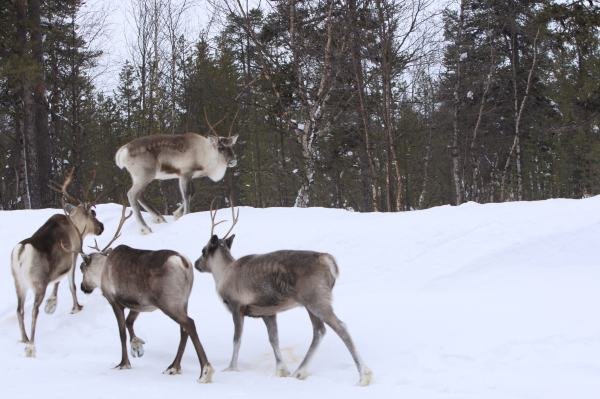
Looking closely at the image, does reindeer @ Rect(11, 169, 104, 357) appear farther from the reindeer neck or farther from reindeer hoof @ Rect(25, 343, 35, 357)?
the reindeer neck

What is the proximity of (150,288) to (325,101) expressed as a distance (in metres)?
9.32

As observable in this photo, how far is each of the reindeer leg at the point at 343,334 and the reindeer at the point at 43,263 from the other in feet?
10.1

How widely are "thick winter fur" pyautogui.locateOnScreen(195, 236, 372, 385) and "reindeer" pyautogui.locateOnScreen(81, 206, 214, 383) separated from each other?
41 centimetres

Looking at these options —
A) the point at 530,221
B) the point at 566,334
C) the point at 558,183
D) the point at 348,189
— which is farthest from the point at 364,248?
the point at 558,183

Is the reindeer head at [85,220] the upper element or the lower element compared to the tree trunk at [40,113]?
lower

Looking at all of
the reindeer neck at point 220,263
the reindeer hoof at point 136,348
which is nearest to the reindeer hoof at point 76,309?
the reindeer hoof at point 136,348

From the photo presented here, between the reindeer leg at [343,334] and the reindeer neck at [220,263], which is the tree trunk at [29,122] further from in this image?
the reindeer leg at [343,334]

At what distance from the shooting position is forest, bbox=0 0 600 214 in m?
14.2

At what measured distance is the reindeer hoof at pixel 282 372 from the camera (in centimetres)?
536

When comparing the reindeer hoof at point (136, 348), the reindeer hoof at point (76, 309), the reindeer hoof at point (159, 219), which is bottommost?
the reindeer hoof at point (136, 348)

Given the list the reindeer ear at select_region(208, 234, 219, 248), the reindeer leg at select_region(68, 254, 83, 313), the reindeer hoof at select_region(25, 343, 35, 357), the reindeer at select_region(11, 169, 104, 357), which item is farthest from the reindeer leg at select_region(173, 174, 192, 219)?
the reindeer hoof at select_region(25, 343, 35, 357)

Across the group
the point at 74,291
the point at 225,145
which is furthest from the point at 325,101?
→ the point at 74,291

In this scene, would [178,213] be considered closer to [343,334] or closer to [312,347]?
[312,347]

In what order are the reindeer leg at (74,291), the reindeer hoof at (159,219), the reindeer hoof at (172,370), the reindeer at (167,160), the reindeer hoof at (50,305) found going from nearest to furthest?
the reindeer hoof at (172,370) < the reindeer leg at (74,291) < the reindeer hoof at (50,305) < the reindeer at (167,160) < the reindeer hoof at (159,219)
